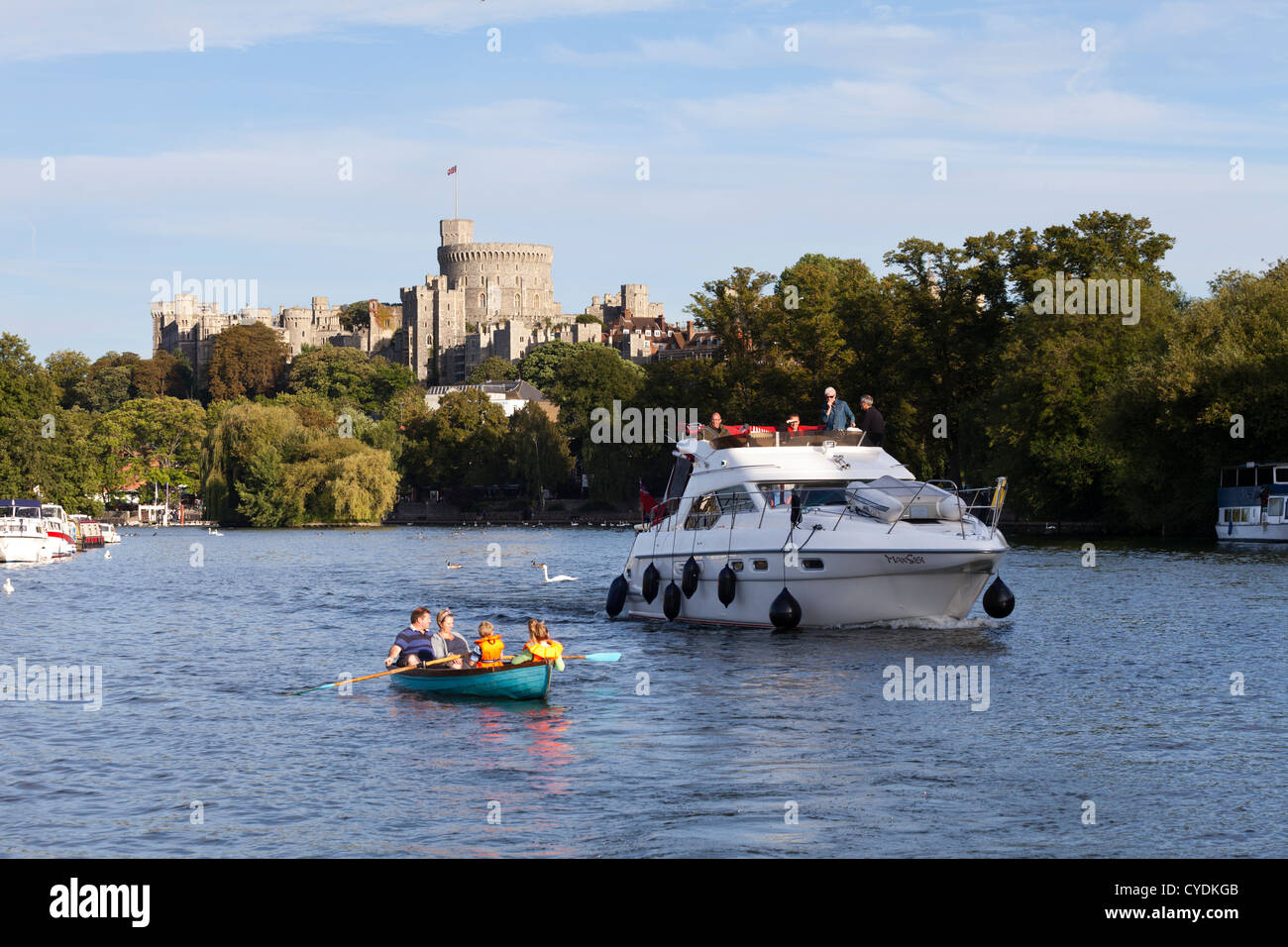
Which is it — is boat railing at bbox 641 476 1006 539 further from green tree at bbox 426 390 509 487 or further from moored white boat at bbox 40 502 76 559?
green tree at bbox 426 390 509 487

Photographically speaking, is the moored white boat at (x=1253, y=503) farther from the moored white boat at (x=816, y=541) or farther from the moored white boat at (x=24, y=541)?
the moored white boat at (x=24, y=541)

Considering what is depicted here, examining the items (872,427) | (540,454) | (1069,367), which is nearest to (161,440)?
(540,454)

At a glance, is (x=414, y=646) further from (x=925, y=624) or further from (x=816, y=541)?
(x=925, y=624)

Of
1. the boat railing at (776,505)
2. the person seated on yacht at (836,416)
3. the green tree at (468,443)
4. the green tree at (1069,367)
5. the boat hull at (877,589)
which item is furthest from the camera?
the green tree at (468,443)

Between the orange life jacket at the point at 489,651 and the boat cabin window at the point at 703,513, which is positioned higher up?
the boat cabin window at the point at 703,513

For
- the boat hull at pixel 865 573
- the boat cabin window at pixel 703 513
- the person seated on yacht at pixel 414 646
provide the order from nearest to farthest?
the person seated on yacht at pixel 414 646 < the boat hull at pixel 865 573 < the boat cabin window at pixel 703 513

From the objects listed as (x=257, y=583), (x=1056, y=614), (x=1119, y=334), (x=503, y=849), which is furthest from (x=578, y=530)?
(x=503, y=849)

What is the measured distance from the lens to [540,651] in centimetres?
2261

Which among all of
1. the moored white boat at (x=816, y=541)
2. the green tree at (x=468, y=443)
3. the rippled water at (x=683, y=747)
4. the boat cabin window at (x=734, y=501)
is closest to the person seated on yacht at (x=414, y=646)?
the rippled water at (x=683, y=747)

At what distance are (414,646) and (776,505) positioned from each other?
957 centimetres

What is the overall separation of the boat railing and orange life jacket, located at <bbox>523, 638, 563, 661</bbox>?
802 cm

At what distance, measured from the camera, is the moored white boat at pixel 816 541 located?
93.7 ft

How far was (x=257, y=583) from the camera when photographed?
2143 inches
